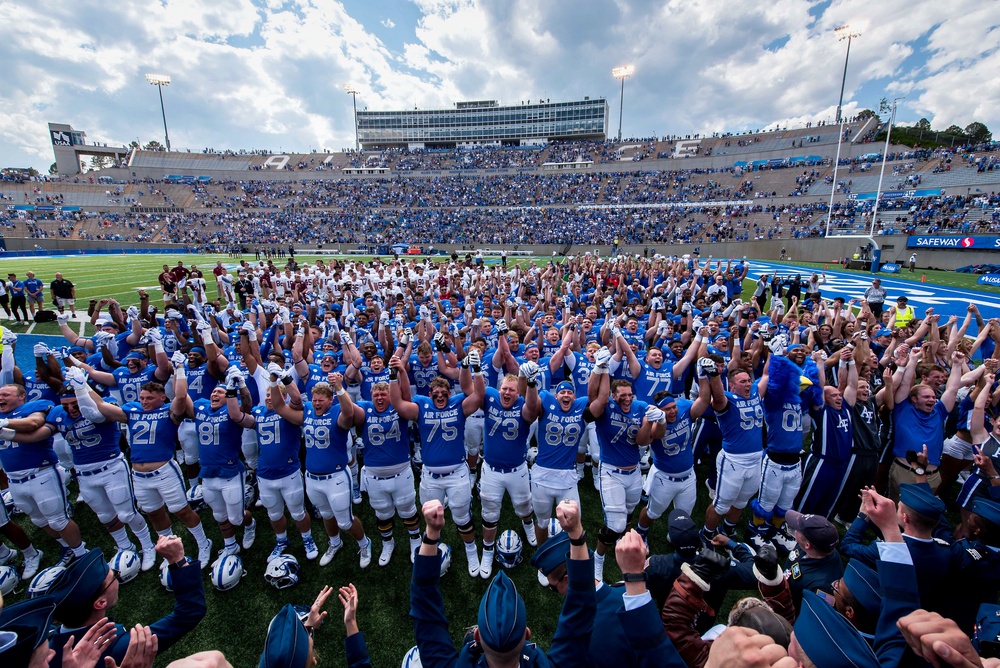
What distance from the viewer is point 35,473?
484 centimetres

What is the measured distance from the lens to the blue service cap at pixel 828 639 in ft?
5.67

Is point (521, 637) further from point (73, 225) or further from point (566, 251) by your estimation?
point (73, 225)

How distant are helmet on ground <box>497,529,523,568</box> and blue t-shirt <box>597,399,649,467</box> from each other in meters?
1.54

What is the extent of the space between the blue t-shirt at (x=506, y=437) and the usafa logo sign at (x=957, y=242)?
1430 inches

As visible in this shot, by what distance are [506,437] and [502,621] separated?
2.98 metres

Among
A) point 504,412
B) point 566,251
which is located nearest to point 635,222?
point 566,251

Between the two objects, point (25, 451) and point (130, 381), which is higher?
point (130, 381)

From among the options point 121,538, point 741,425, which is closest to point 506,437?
point 741,425

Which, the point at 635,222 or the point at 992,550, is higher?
the point at 635,222

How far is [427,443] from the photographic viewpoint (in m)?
5.12

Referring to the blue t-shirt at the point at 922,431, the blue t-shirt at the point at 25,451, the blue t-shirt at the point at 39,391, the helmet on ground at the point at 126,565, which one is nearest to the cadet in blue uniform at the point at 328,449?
the helmet on ground at the point at 126,565

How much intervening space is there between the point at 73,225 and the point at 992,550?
261 feet

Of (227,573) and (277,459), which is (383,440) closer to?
(277,459)

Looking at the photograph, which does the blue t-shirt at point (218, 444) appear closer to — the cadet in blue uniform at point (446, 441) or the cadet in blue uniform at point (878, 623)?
the cadet in blue uniform at point (446, 441)
